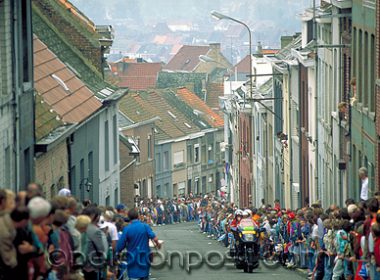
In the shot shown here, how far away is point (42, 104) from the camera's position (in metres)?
37.0

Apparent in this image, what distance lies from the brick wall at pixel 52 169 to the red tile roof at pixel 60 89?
2.91ft

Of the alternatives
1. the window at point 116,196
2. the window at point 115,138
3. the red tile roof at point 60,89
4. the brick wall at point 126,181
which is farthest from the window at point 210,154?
the red tile roof at point 60,89

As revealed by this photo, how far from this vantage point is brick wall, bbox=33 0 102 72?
4838 centimetres

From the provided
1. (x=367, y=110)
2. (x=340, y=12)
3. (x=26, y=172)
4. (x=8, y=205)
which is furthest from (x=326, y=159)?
(x=8, y=205)

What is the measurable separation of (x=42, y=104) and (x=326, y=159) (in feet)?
38.5

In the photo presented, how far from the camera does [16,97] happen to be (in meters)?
31.3

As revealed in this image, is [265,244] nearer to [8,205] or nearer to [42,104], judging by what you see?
[42,104]

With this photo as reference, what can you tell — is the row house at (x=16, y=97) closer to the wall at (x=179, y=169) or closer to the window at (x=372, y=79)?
the window at (x=372, y=79)

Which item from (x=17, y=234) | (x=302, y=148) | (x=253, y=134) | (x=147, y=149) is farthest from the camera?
(x=147, y=149)

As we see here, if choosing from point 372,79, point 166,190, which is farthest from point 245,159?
point 372,79

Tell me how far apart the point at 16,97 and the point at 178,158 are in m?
79.1

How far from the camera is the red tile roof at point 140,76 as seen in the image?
146 metres

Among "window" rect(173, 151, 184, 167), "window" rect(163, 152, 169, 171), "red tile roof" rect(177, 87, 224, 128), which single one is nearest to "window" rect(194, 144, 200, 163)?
"window" rect(173, 151, 184, 167)

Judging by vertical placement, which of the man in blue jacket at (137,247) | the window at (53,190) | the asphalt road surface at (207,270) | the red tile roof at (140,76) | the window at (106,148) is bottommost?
the asphalt road surface at (207,270)
